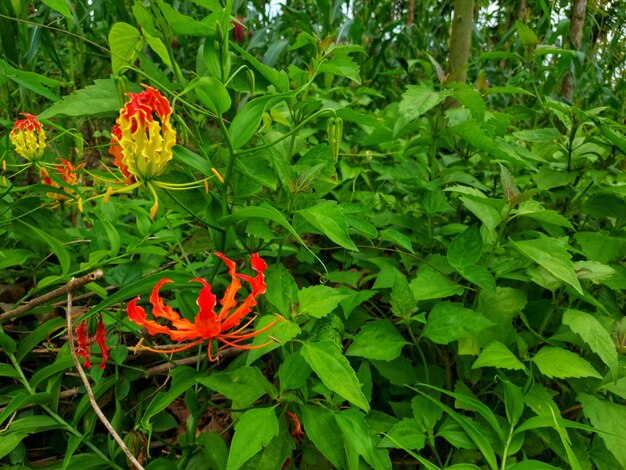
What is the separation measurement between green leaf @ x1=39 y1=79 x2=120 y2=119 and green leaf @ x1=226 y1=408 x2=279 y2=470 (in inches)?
16.3

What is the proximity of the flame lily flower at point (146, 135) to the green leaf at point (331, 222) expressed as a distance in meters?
0.18

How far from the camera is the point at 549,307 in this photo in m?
0.85

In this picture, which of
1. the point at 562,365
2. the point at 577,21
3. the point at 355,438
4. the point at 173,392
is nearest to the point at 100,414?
the point at 173,392

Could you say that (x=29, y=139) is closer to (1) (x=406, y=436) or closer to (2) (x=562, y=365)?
(1) (x=406, y=436)

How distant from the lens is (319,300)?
0.66m

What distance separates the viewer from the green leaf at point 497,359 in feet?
2.25

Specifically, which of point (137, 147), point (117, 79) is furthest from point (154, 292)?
point (117, 79)

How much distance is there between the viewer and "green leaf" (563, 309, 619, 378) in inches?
26.5

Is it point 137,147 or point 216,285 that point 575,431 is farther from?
point 137,147

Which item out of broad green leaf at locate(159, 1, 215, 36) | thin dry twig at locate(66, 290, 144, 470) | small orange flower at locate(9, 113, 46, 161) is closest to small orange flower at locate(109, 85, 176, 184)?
broad green leaf at locate(159, 1, 215, 36)

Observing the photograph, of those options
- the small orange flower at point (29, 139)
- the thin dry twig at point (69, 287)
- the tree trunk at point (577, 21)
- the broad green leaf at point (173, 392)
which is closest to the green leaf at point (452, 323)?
the broad green leaf at point (173, 392)

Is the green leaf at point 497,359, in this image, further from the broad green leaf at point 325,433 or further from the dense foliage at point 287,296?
the broad green leaf at point 325,433

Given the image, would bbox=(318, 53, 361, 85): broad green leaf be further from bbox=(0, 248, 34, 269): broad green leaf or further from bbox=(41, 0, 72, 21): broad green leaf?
bbox=(0, 248, 34, 269): broad green leaf

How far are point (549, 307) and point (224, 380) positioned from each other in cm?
55
